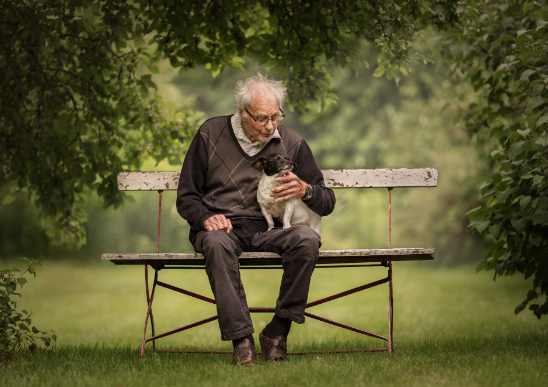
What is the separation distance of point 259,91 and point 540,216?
1.95 metres

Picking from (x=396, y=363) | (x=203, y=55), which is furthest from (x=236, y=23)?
(x=396, y=363)

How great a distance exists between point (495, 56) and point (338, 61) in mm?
1320

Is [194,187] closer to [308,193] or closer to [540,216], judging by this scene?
[308,193]

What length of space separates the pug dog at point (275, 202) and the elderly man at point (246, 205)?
7 centimetres

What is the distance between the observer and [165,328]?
769 centimetres

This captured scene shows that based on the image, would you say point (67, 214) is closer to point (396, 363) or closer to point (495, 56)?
point (396, 363)

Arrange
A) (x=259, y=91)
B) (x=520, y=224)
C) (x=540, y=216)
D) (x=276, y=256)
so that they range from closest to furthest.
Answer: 1. (x=276, y=256)
2. (x=540, y=216)
3. (x=259, y=91)
4. (x=520, y=224)

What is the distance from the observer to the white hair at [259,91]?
3906mm

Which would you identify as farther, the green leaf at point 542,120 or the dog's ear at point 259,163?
the dog's ear at point 259,163

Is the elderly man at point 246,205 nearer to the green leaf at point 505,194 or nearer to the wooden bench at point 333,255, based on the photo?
the wooden bench at point 333,255

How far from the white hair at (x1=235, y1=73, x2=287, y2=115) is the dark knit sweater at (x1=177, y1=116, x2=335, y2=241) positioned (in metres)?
0.24

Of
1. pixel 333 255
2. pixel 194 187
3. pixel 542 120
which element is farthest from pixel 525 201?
pixel 194 187

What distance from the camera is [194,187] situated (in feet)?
12.7

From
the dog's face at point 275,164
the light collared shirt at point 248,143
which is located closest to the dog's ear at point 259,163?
the dog's face at point 275,164
